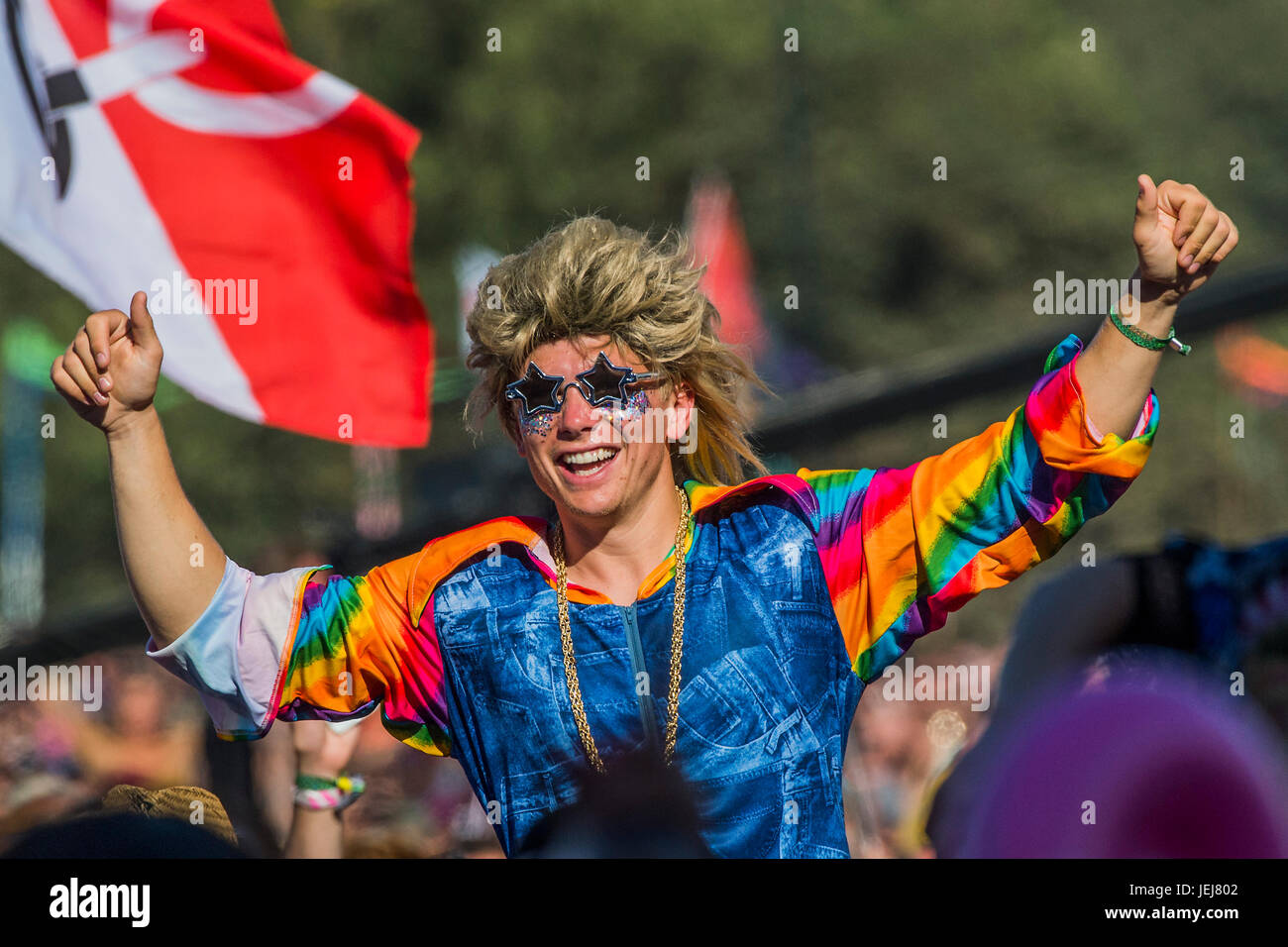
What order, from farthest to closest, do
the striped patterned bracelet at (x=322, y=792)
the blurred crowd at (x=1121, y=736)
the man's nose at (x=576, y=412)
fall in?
the striped patterned bracelet at (x=322, y=792), the blurred crowd at (x=1121, y=736), the man's nose at (x=576, y=412)

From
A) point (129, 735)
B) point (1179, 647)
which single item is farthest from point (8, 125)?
point (129, 735)

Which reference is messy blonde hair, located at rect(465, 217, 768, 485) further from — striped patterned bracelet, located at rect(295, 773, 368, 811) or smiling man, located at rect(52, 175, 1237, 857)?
striped patterned bracelet, located at rect(295, 773, 368, 811)

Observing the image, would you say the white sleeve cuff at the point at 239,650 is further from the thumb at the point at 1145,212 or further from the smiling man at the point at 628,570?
the thumb at the point at 1145,212

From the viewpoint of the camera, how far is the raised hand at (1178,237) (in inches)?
87.1

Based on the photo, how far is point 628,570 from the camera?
8.36 ft

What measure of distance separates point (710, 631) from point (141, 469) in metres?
0.89

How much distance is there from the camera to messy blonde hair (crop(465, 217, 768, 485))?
8.31 feet

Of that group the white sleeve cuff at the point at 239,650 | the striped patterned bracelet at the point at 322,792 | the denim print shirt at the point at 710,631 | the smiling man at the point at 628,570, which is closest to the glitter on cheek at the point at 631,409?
the smiling man at the point at 628,570

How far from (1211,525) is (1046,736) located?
51.8ft

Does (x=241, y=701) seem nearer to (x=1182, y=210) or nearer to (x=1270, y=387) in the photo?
(x=1182, y=210)

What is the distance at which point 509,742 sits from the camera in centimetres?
248

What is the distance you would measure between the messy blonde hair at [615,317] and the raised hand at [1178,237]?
0.72 m

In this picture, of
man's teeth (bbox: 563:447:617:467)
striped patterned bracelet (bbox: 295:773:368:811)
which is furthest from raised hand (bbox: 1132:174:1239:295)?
striped patterned bracelet (bbox: 295:773:368:811)

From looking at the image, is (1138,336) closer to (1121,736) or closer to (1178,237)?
(1178,237)
